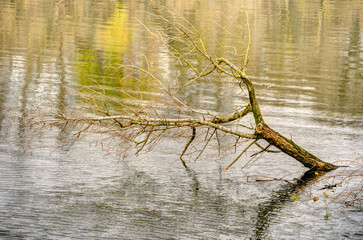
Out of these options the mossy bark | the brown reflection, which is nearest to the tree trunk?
the mossy bark

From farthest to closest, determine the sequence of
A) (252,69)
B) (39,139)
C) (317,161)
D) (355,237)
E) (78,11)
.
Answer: (78,11) → (252,69) → (39,139) → (317,161) → (355,237)

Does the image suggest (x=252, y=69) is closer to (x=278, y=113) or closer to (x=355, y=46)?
(x=278, y=113)

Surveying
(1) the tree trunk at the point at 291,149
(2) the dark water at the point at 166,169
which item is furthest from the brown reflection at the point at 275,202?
(1) the tree trunk at the point at 291,149

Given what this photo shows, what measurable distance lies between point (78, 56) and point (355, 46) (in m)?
14.7

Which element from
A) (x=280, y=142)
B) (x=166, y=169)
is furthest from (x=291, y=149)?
(x=166, y=169)

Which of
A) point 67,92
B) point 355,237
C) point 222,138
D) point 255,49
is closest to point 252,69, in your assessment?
point 255,49

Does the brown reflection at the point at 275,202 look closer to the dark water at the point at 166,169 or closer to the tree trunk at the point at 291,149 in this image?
the dark water at the point at 166,169

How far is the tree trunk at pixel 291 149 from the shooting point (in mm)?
11680

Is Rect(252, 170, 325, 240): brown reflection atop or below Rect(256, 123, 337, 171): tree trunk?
below

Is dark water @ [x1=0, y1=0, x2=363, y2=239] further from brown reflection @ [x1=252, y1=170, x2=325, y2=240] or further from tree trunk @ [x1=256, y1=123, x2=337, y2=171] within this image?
tree trunk @ [x1=256, y1=123, x2=337, y2=171]

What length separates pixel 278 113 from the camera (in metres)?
17.1

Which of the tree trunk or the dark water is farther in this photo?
the tree trunk

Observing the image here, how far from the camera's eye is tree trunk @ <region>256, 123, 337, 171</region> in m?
11.7

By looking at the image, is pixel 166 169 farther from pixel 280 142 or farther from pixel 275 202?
pixel 275 202
